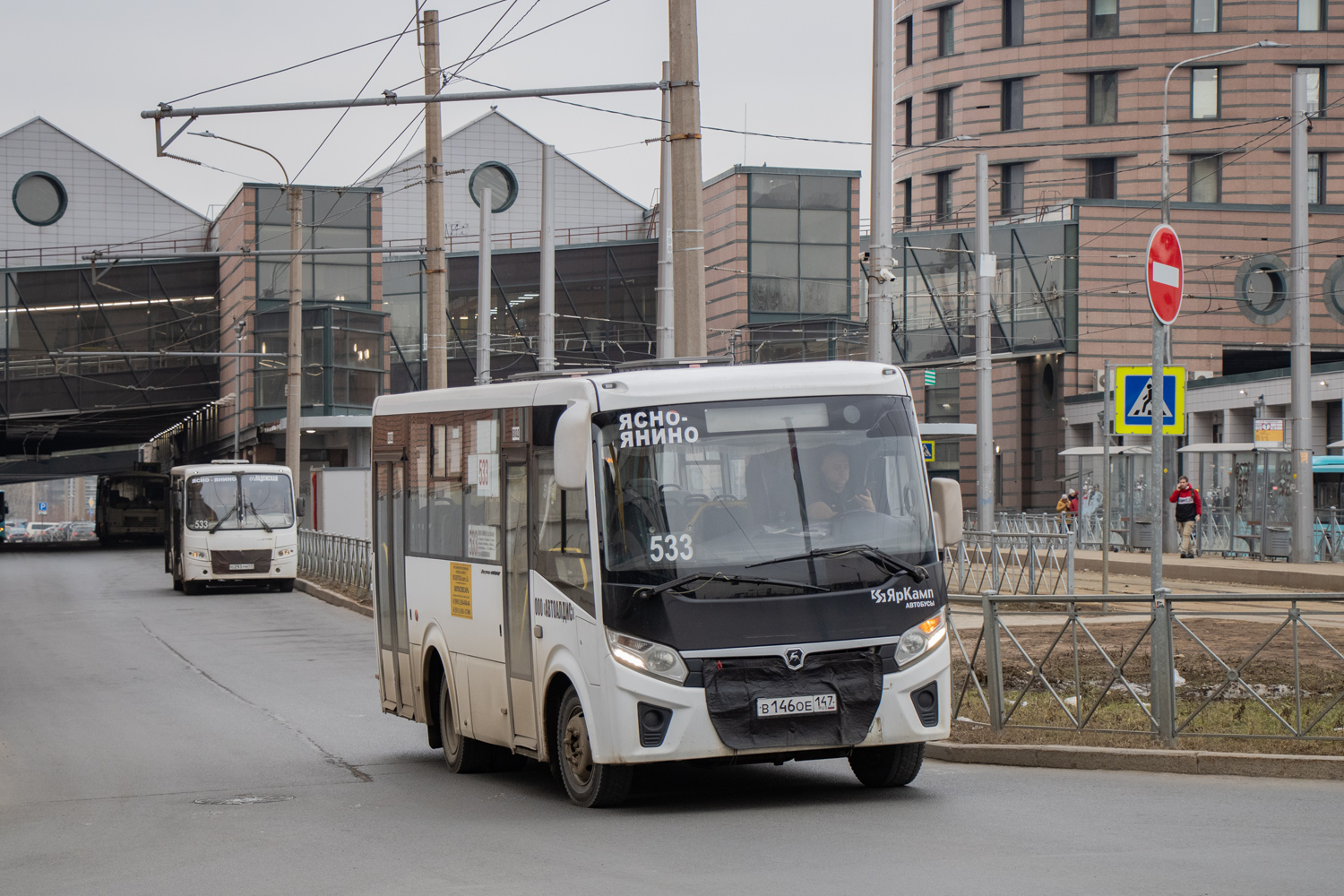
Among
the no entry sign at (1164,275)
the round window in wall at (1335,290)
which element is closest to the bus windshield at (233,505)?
the no entry sign at (1164,275)

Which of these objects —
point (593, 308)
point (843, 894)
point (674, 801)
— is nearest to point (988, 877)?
point (843, 894)

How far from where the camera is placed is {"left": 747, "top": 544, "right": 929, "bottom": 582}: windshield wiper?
8.86m

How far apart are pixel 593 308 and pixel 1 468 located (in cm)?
4998

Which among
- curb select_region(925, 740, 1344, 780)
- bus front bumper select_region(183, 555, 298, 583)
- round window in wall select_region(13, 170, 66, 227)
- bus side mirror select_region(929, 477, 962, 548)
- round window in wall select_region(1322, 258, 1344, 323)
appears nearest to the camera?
bus side mirror select_region(929, 477, 962, 548)

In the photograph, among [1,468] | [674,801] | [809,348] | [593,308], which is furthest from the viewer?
[1,468]

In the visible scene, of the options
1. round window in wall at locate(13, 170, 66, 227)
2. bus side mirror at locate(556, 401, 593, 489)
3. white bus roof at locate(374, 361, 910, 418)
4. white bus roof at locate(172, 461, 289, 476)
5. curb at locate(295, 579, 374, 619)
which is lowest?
curb at locate(295, 579, 374, 619)

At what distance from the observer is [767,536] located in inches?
349

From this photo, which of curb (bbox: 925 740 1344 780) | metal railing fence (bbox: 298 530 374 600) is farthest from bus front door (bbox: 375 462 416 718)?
metal railing fence (bbox: 298 530 374 600)

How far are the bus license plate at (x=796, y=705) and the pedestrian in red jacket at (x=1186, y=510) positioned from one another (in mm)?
27267

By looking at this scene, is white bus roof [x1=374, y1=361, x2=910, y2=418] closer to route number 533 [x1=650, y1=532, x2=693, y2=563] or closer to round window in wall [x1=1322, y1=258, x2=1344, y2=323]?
route number 533 [x1=650, y1=532, x2=693, y2=563]

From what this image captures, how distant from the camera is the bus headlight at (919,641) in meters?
9.00

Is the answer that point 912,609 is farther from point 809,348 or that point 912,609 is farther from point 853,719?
point 809,348

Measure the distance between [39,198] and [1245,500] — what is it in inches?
2124

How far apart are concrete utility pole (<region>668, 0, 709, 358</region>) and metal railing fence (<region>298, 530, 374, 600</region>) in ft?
40.6
